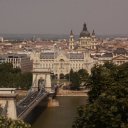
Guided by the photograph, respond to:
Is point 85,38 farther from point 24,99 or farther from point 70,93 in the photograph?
point 24,99

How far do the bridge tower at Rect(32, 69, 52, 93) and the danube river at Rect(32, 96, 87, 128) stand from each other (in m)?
2.92

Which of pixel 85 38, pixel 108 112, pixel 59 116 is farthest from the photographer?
pixel 85 38

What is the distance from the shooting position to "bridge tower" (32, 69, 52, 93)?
4372 cm

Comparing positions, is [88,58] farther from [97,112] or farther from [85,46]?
[97,112]

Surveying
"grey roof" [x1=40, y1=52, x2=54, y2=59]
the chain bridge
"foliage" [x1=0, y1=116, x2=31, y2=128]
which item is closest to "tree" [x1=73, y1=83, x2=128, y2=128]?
"foliage" [x1=0, y1=116, x2=31, y2=128]

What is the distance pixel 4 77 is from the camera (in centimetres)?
4800

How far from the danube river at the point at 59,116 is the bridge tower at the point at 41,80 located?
2.92 meters

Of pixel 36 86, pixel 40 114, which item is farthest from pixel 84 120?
pixel 36 86

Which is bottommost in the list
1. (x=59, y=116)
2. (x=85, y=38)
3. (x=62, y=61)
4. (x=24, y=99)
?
(x=59, y=116)

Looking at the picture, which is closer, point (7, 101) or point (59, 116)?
point (7, 101)

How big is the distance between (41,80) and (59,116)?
13.5m

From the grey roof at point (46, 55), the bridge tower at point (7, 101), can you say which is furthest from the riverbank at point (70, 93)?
the bridge tower at point (7, 101)

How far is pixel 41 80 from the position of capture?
4466 cm

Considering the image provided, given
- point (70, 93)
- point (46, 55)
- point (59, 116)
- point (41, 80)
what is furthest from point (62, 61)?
point (59, 116)
